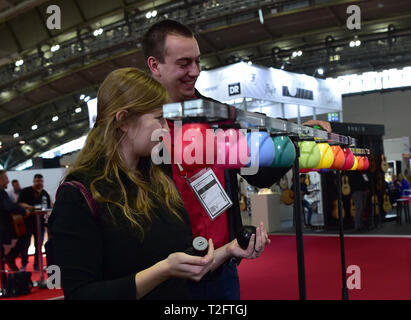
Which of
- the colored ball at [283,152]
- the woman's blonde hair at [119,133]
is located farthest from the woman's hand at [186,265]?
the colored ball at [283,152]

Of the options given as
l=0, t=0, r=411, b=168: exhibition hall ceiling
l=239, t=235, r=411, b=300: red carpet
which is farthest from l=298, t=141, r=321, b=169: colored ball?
l=0, t=0, r=411, b=168: exhibition hall ceiling

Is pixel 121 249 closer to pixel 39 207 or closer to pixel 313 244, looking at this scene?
pixel 39 207

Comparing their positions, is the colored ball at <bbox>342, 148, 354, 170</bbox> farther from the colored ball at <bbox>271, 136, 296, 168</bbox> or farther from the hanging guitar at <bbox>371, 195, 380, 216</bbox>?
the hanging guitar at <bbox>371, 195, 380, 216</bbox>

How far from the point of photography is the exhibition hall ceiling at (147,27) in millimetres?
10602

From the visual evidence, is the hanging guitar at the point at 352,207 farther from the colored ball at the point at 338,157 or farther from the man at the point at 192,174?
the man at the point at 192,174

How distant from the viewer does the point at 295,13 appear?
35.1 feet

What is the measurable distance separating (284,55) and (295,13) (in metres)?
2.94

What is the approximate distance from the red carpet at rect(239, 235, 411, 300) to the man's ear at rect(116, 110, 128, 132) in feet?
13.0

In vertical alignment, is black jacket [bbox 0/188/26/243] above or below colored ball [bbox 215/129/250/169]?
below

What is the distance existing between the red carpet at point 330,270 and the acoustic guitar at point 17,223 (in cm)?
295

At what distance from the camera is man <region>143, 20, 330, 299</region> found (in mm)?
1677

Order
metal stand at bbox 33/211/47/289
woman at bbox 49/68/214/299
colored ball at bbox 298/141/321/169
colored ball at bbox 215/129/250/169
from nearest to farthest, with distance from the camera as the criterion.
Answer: woman at bbox 49/68/214/299 → colored ball at bbox 215/129/250/169 → colored ball at bbox 298/141/321/169 → metal stand at bbox 33/211/47/289

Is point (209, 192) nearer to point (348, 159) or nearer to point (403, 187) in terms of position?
point (348, 159)
